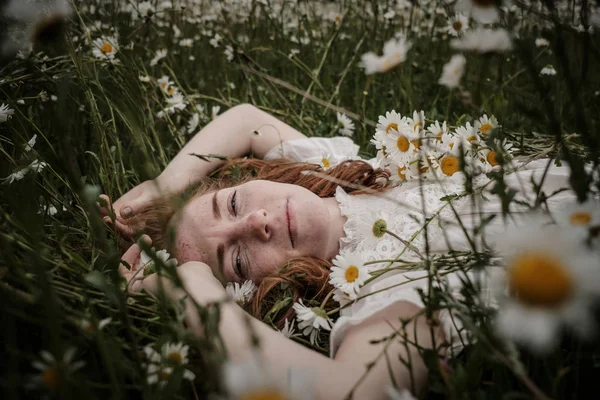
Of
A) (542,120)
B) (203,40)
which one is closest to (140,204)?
(542,120)

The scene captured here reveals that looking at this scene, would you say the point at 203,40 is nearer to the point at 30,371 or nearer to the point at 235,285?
the point at 235,285

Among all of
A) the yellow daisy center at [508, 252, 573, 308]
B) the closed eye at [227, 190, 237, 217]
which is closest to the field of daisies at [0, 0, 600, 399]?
the yellow daisy center at [508, 252, 573, 308]

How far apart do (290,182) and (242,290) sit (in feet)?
1.66

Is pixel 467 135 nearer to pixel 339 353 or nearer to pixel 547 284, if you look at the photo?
pixel 339 353

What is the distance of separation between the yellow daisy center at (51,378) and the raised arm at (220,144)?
3.15ft

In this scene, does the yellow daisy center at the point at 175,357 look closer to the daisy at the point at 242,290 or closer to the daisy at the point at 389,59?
the daisy at the point at 242,290

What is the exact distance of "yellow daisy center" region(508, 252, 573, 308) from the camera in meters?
0.40

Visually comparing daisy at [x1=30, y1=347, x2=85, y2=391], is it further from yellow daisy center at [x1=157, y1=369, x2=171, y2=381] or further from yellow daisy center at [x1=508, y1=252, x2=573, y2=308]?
yellow daisy center at [x1=508, y1=252, x2=573, y2=308]

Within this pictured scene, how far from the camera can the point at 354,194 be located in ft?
4.65

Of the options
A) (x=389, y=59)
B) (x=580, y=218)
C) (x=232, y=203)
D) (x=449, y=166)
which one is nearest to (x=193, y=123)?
(x=232, y=203)

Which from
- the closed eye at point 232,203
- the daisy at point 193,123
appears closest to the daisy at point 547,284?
the closed eye at point 232,203

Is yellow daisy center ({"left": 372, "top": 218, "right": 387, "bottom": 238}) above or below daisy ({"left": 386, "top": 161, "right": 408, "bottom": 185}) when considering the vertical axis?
below

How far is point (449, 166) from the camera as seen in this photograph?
104cm

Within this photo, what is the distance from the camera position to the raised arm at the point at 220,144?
1475 mm
